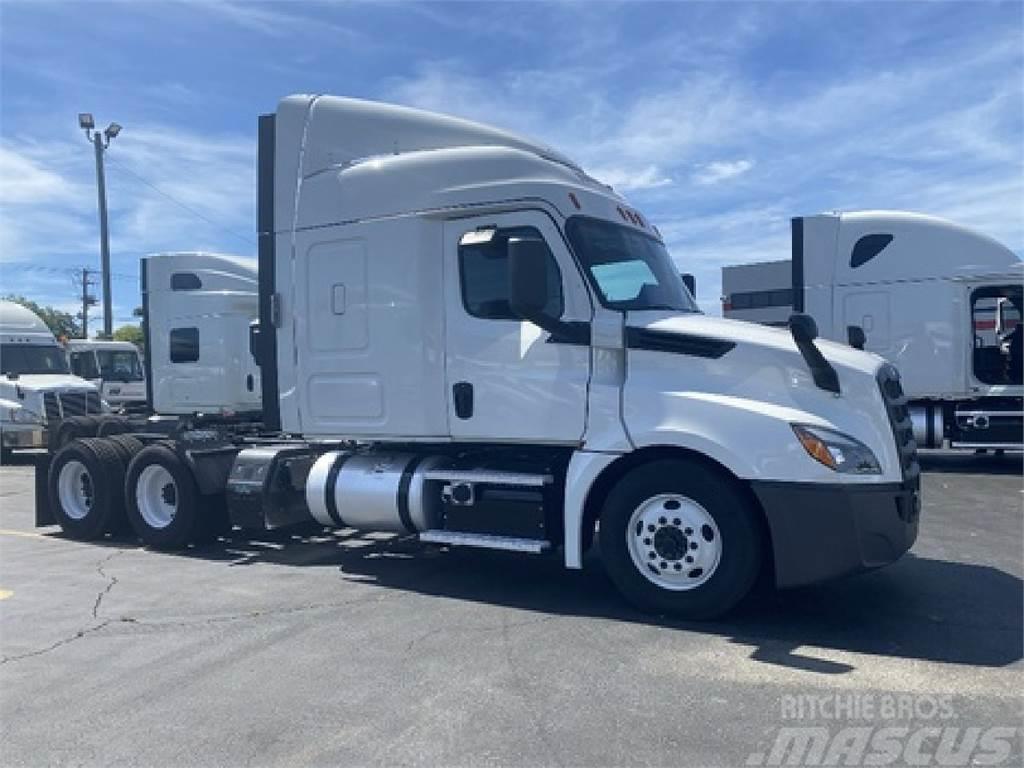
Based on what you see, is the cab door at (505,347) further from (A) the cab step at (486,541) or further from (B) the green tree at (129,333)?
(B) the green tree at (129,333)

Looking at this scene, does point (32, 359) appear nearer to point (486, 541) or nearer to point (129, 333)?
point (486, 541)

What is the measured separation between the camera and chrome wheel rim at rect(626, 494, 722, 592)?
5719mm

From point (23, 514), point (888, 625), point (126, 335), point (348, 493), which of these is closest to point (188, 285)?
point (23, 514)

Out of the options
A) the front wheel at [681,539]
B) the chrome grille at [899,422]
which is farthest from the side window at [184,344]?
the chrome grille at [899,422]

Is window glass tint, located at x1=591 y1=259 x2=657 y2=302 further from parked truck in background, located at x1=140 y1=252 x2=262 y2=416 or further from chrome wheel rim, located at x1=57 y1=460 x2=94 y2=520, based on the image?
parked truck in background, located at x1=140 y1=252 x2=262 y2=416

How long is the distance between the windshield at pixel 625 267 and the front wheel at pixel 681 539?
4.32ft

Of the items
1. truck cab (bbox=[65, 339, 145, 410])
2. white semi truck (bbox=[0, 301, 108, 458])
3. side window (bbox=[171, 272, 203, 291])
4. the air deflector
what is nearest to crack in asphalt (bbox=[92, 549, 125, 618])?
side window (bbox=[171, 272, 203, 291])

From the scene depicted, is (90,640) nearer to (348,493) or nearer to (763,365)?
(348,493)

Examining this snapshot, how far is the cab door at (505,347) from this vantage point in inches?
251

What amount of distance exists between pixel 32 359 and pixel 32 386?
1.54 meters

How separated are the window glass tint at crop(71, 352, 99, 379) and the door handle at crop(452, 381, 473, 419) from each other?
20.5 m

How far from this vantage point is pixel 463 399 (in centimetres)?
689

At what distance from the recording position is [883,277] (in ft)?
47.7

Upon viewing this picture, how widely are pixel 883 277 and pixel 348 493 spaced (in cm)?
1060
